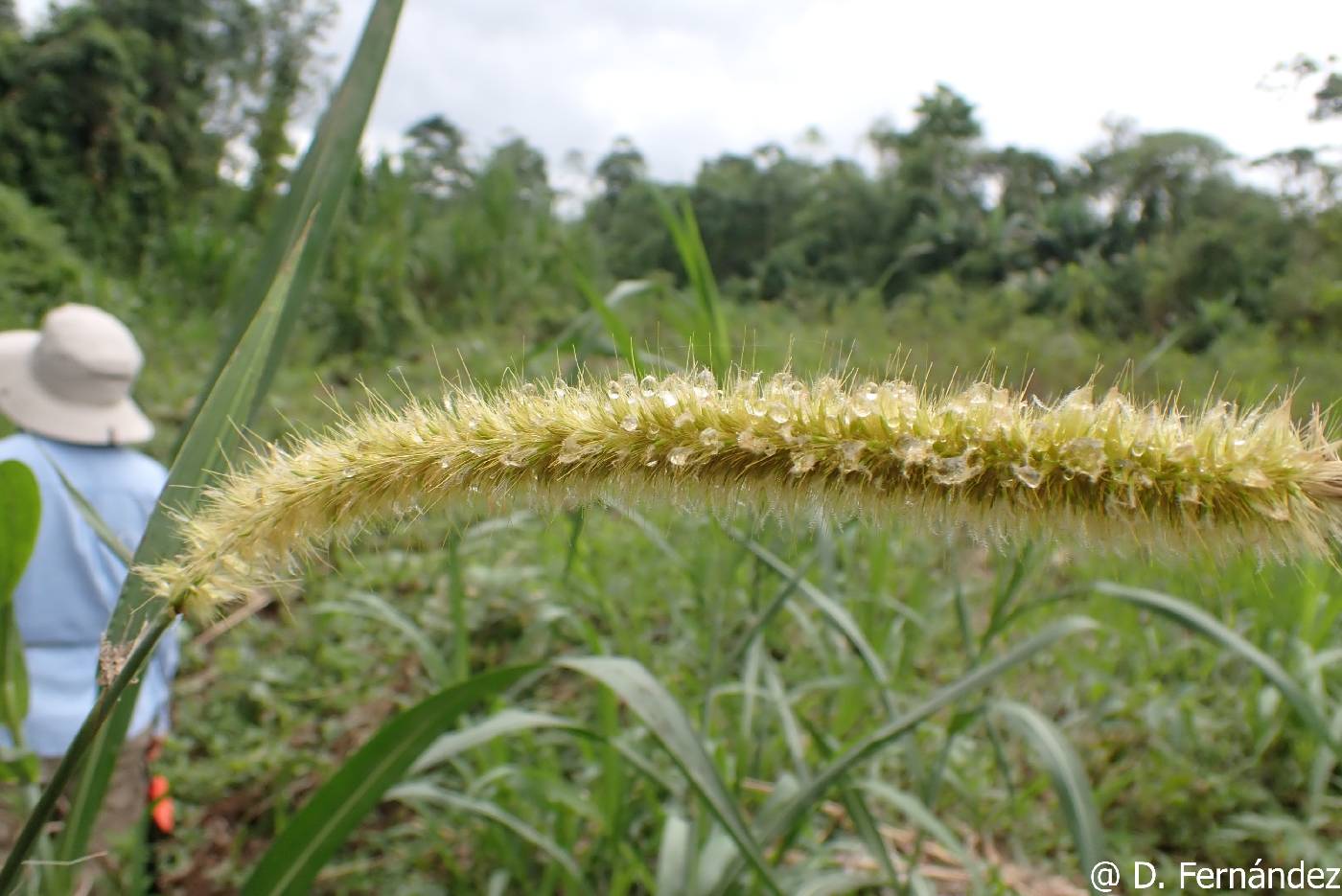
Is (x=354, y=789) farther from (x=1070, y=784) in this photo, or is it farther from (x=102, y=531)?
(x=1070, y=784)

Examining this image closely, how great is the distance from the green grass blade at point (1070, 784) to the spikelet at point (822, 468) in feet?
2.12

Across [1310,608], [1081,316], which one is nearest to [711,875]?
[1310,608]

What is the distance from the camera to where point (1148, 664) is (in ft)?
8.68

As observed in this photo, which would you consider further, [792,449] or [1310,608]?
[1310,608]

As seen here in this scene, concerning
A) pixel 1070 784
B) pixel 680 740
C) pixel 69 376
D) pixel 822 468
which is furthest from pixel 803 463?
pixel 69 376

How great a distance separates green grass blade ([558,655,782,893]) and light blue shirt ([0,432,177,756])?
5.74ft

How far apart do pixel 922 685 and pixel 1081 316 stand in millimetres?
6194

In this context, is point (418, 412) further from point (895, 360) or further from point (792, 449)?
point (895, 360)

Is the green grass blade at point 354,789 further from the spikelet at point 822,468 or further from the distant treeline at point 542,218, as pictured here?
the distant treeline at point 542,218

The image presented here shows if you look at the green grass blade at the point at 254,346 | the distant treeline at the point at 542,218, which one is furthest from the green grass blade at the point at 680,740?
the distant treeline at the point at 542,218

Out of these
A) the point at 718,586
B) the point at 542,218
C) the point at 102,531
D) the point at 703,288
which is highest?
the point at 542,218

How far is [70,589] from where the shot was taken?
7.30ft

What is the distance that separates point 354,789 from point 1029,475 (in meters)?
0.71

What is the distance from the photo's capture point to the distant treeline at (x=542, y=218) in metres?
7.04
